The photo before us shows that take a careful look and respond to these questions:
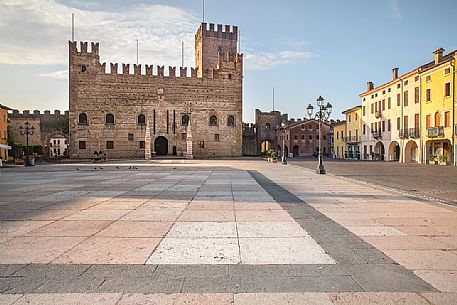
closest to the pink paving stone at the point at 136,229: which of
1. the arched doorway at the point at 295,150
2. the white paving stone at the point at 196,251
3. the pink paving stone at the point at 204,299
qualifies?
the white paving stone at the point at 196,251

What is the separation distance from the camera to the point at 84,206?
7.57 m

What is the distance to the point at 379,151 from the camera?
4409cm

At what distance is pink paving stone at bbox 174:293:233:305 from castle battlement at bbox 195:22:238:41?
55.9 m

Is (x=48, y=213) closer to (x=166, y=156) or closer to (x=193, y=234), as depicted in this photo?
(x=193, y=234)

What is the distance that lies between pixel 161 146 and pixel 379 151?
29.9m

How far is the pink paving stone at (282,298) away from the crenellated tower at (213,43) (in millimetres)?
53961

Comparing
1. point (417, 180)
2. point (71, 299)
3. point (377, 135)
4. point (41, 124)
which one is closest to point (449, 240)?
point (71, 299)

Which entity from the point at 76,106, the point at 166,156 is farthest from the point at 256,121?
the point at 76,106

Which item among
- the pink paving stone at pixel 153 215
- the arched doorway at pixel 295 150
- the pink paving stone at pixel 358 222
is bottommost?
the pink paving stone at pixel 358 222

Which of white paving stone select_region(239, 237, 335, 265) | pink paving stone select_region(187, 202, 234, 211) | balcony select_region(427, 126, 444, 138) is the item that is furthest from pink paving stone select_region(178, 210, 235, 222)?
balcony select_region(427, 126, 444, 138)

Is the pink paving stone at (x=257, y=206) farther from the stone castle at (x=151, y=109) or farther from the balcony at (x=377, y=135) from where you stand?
the balcony at (x=377, y=135)

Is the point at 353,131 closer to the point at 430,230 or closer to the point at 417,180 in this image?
the point at 417,180

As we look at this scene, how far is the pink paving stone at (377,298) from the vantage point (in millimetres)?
2938

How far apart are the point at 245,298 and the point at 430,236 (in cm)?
362
